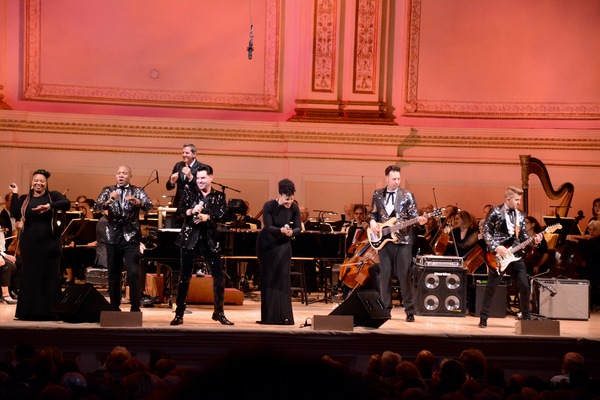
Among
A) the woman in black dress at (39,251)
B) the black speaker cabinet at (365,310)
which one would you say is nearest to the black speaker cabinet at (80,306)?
the woman in black dress at (39,251)

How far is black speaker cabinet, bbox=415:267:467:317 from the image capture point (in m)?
10.5

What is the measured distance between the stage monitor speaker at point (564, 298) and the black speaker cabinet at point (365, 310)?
2933 mm

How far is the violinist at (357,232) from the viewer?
36.2ft

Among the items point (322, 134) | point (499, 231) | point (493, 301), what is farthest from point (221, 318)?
point (322, 134)

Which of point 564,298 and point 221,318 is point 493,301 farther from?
point 221,318

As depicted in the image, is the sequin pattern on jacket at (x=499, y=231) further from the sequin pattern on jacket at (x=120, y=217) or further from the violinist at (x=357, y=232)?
the sequin pattern on jacket at (x=120, y=217)

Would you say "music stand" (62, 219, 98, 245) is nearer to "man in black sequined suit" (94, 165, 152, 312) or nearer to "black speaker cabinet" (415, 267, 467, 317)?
"man in black sequined suit" (94, 165, 152, 312)

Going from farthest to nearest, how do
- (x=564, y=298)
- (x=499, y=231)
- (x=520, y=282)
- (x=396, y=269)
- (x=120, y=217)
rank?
(x=564, y=298) → (x=396, y=269) → (x=499, y=231) → (x=520, y=282) → (x=120, y=217)

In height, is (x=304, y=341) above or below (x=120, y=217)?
below

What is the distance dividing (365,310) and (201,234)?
70.6 inches

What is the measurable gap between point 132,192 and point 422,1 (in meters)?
7.92

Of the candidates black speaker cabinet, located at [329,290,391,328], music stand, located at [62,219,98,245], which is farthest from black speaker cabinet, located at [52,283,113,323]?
music stand, located at [62,219,98,245]

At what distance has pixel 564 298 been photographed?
428 inches

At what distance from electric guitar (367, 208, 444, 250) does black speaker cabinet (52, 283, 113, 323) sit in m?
2.98
